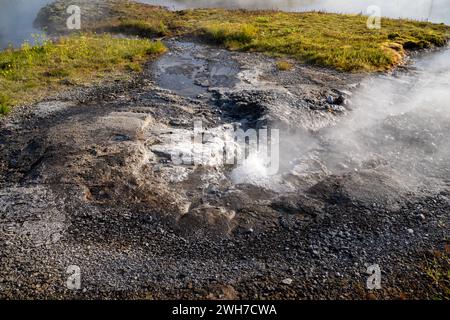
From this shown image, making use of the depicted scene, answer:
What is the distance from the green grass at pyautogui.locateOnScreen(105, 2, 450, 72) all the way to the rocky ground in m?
7.04

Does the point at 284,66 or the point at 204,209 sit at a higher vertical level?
the point at 284,66

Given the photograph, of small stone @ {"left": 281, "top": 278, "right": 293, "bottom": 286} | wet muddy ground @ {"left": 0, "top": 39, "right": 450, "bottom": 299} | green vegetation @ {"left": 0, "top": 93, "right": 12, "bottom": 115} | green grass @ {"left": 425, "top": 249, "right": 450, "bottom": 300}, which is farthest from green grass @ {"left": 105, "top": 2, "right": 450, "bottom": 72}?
small stone @ {"left": 281, "top": 278, "right": 293, "bottom": 286}

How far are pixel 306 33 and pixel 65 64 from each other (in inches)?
579

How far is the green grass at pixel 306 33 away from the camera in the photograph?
20.6 m

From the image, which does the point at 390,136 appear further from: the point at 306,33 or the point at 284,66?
the point at 306,33

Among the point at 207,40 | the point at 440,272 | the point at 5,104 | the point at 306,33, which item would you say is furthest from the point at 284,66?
the point at 440,272

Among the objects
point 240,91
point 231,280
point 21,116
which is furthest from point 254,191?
point 21,116

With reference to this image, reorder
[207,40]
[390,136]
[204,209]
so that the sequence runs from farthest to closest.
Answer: [207,40], [390,136], [204,209]

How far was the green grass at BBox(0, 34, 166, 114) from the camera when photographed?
1598cm

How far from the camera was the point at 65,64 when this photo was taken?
1858cm

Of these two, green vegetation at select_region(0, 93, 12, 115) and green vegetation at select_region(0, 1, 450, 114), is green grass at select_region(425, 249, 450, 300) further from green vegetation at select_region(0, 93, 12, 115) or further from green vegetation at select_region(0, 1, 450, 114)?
green vegetation at select_region(0, 93, 12, 115)

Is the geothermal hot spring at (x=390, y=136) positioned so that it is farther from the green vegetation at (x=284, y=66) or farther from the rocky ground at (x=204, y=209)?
the green vegetation at (x=284, y=66)

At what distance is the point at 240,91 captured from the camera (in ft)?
52.1
